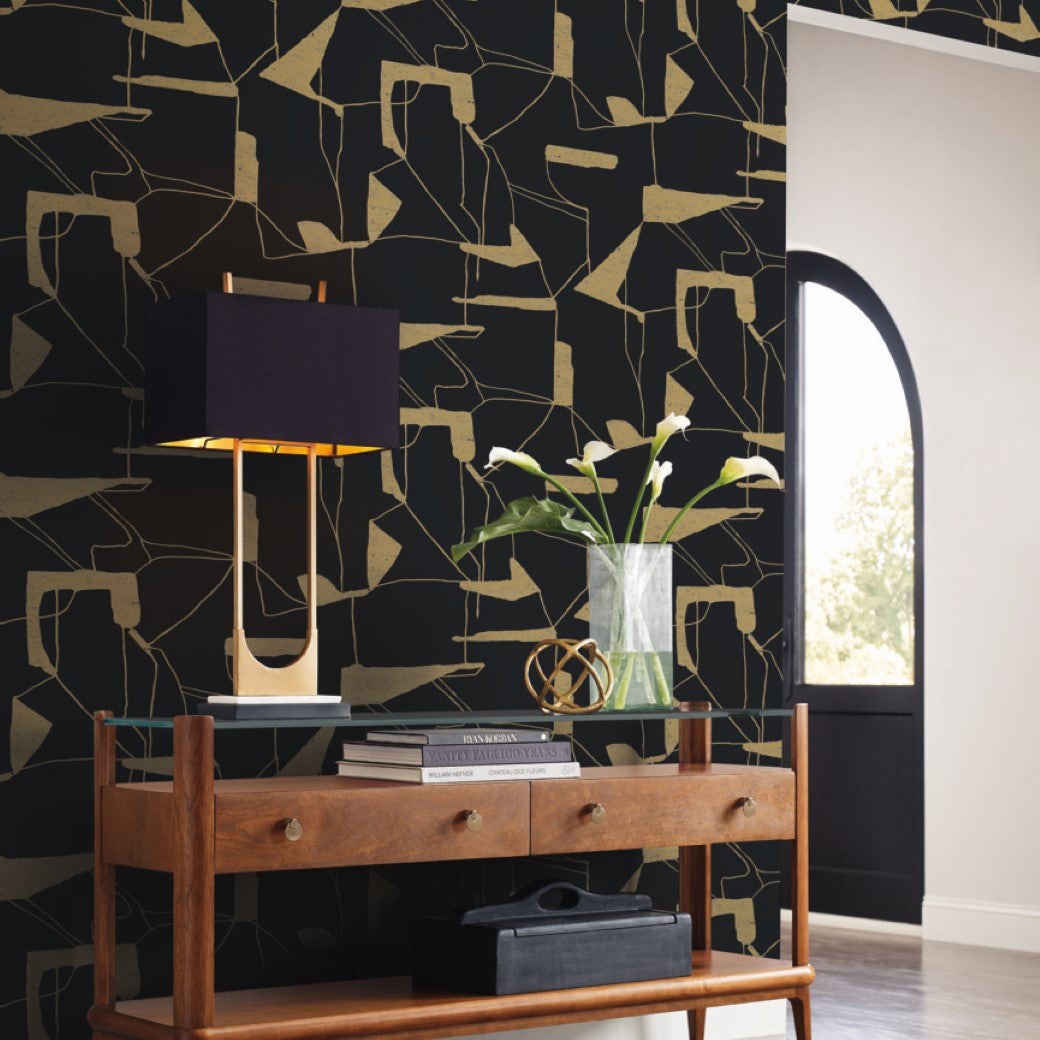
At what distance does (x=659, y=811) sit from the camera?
3070 mm

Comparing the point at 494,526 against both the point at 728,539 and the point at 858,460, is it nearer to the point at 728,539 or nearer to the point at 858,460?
the point at 728,539

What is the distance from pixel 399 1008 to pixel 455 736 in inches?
17.6

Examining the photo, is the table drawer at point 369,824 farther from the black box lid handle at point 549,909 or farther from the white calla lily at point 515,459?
the white calla lily at point 515,459

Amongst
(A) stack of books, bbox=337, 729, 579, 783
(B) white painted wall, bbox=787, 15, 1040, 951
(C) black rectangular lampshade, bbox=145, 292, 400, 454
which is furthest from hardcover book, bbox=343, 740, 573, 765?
(B) white painted wall, bbox=787, 15, 1040, 951

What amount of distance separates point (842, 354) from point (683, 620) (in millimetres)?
2357

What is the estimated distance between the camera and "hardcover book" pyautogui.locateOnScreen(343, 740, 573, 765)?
2.84 meters

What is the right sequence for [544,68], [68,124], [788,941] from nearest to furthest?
[68,124] < [544,68] < [788,941]

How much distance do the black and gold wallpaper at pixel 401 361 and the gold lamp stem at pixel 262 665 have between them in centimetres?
20

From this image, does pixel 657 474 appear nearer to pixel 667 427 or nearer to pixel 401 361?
pixel 667 427

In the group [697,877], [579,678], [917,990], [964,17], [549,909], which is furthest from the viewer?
[917,990]

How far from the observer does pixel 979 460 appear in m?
5.29

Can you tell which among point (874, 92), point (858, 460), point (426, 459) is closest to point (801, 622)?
point (858, 460)

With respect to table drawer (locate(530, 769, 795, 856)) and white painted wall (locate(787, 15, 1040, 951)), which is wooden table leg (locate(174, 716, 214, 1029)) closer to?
table drawer (locate(530, 769, 795, 856))

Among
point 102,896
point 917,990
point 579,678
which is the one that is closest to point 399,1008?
point 102,896
